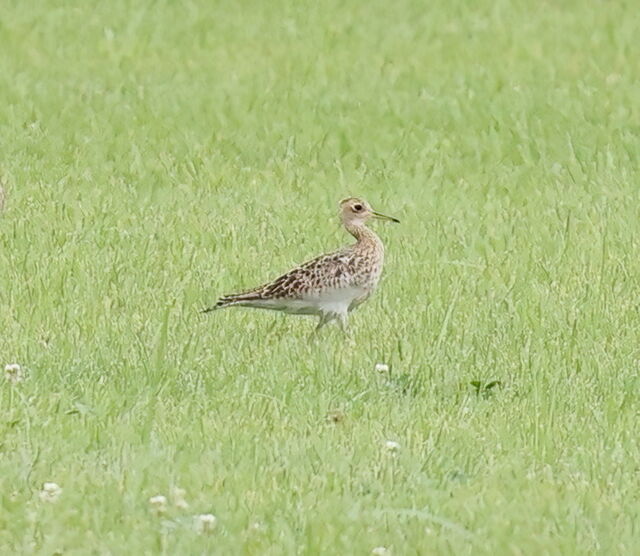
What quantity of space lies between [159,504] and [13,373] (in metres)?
1.81

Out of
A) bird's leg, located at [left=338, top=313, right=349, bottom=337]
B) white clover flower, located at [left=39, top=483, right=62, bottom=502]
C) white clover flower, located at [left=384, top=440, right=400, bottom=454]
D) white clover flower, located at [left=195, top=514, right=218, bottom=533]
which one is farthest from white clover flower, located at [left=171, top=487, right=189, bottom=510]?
bird's leg, located at [left=338, top=313, right=349, bottom=337]

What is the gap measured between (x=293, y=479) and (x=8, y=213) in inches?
224

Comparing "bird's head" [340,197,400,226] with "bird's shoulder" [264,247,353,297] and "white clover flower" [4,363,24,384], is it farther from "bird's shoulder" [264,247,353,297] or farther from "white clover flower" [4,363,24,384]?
"white clover flower" [4,363,24,384]

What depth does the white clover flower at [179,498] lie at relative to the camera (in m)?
6.65

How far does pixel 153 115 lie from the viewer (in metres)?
15.5

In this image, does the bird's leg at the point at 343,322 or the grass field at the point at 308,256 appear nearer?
the grass field at the point at 308,256

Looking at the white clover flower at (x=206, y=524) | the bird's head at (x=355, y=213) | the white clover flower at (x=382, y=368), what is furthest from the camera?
the bird's head at (x=355, y=213)

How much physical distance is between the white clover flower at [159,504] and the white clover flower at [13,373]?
1680mm

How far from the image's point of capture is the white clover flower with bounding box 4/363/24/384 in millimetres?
8180

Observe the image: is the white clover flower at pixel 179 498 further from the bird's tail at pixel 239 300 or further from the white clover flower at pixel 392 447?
Result: the bird's tail at pixel 239 300

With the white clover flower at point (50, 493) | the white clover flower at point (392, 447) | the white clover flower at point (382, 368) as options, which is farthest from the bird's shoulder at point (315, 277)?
the white clover flower at point (50, 493)

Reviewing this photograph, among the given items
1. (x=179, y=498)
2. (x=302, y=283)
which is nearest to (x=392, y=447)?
(x=179, y=498)

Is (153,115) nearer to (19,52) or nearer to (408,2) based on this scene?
(19,52)

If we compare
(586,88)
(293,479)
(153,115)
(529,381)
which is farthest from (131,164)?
(293,479)
